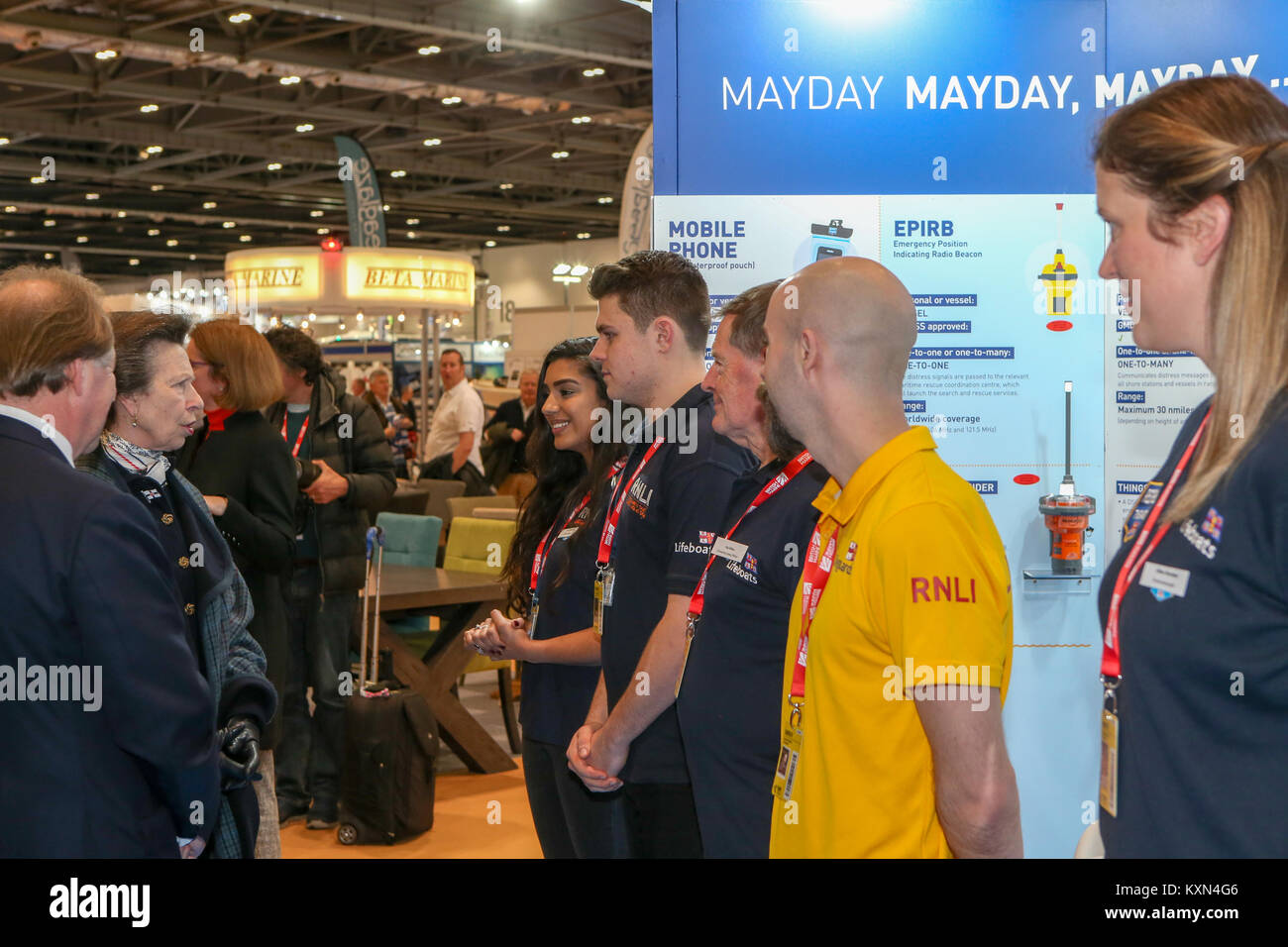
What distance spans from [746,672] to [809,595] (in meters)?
0.38

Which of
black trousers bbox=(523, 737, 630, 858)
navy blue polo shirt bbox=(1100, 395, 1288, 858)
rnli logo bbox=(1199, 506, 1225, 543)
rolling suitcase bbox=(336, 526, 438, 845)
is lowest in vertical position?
rolling suitcase bbox=(336, 526, 438, 845)

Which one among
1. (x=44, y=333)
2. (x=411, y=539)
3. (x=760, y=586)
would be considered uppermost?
(x=44, y=333)

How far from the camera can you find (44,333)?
5.42 feet

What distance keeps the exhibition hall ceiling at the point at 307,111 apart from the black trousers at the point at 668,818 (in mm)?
3698

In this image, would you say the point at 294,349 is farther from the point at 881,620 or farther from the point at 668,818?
the point at 881,620

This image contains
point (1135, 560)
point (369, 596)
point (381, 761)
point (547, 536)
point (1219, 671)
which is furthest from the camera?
point (369, 596)

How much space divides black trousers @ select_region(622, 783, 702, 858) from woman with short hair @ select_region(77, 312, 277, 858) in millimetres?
698

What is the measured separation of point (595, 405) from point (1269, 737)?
5.87ft

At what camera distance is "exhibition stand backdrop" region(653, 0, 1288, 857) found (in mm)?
3354

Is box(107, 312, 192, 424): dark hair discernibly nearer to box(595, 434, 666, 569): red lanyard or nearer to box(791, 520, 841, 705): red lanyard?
box(595, 434, 666, 569): red lanyard

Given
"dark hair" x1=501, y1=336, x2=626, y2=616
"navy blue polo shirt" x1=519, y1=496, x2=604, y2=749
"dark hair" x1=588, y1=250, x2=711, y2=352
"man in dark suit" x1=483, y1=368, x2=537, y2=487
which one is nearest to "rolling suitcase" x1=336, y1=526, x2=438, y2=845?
"dark hair" x1=501, y1=336, x2=626, y2=616

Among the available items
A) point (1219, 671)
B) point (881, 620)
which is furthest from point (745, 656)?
point (1219, 671)

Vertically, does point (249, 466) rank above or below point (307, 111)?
below
